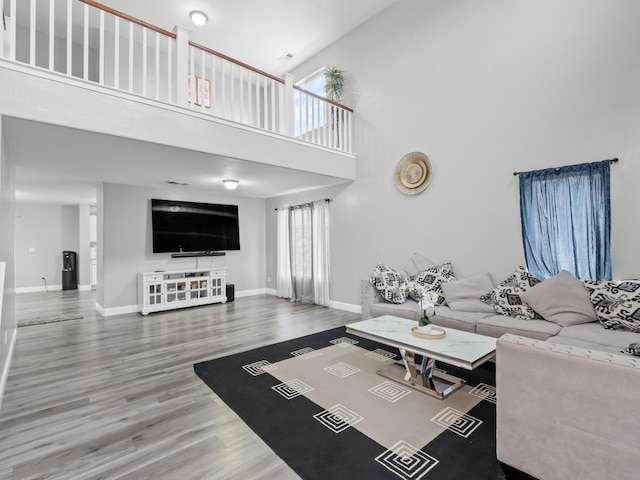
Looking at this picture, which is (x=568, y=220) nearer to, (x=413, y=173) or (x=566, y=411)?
(x=413, y=173)

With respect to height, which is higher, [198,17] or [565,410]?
A: [198,17]

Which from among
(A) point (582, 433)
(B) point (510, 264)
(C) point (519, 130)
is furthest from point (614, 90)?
(A) point (582, 433)

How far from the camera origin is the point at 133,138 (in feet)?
10.5

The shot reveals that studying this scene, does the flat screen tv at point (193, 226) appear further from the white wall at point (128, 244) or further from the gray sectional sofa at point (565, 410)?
the gray sectional sofa at point (565, 410)

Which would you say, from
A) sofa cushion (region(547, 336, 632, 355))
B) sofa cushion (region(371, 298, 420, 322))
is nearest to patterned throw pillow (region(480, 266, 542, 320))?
sofa cushion (region(547, 336, 632, 355))

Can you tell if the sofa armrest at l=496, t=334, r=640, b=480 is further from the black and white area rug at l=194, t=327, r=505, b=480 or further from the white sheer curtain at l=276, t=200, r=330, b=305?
the white sheer curtain at l=276, t=200, r=330, b=305

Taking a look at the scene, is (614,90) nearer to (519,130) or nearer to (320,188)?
(519,130)

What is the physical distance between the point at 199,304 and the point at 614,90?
652 centimetres

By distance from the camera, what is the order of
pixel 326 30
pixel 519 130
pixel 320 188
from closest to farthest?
pixel 519 130 → pixel 326 30 → pixel 320 188

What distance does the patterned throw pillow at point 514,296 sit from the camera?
3.29m

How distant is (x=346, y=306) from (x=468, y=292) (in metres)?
Result: 2.36

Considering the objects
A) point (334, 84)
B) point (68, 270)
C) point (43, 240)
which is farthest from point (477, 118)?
point (43, 240)

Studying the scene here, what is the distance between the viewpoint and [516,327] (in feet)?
9.75

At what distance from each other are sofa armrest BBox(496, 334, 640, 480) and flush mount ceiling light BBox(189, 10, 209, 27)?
6.37 m
